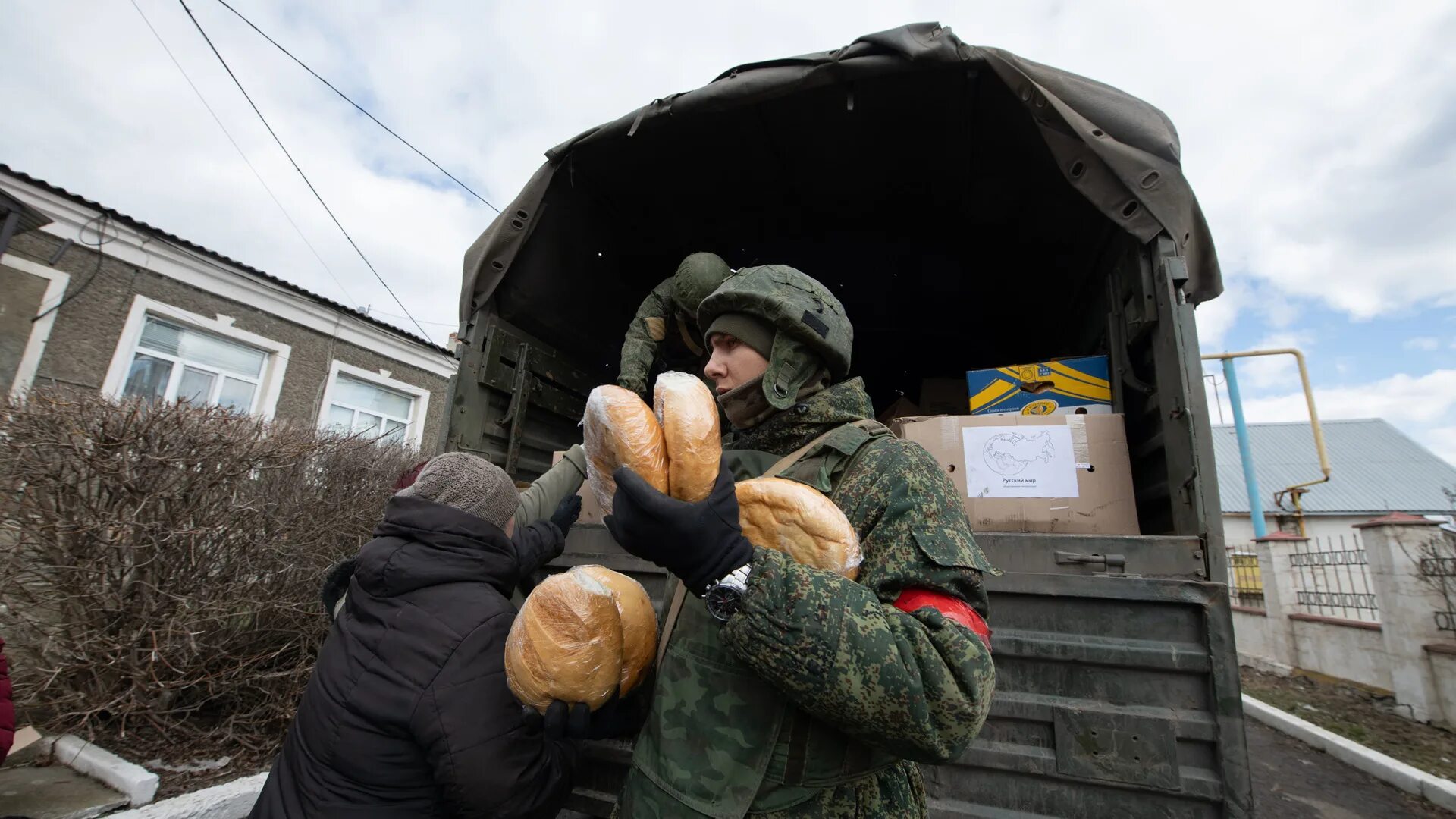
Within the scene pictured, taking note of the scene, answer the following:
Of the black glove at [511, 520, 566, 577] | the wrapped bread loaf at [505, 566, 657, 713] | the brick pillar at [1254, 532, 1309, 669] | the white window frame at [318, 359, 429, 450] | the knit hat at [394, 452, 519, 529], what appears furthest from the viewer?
the white window frame at [318, 359, 429, 450]

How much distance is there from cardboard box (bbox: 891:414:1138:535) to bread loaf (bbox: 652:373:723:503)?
1.25m

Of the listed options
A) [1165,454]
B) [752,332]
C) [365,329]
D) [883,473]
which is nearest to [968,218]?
[1165,454]

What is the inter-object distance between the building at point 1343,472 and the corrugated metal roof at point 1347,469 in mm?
35

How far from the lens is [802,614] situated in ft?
3.20

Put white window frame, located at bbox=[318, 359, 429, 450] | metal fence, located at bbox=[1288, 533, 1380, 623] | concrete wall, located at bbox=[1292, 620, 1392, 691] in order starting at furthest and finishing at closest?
1. white window frame, located at bbox=[318, 359, 429, 450]
2. metal fence, located at bbox=[1288, 533, 1380, 623]
3. concrete wall, located at bbox=[1292, 620, 1392, 691]

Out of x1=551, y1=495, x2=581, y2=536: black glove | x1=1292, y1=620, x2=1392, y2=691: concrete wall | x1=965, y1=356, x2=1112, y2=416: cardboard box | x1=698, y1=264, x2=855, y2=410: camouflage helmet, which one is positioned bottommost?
x1=1292, y1=620, x2=1392, y2=691: concrete wall

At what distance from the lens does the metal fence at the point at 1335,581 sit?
7910 mm

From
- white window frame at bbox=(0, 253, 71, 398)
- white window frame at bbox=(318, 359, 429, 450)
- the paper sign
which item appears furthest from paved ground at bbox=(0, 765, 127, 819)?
white window frame at bbox=(318, 359, 429, 450)

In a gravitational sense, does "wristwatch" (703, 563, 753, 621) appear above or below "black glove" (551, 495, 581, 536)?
below

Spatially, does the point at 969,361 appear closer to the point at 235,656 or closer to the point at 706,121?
the point at 706,121

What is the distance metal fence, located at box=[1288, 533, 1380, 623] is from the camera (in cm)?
791

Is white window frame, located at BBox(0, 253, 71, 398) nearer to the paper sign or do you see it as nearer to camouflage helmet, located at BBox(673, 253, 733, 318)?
camouflage helmet, located at BBox(673, 253, 733, 318)

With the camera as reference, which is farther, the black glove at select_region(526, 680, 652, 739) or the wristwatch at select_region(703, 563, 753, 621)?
the black glove at select_region(526, 680, 652, 739)

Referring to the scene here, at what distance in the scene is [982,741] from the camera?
6.04 ft
